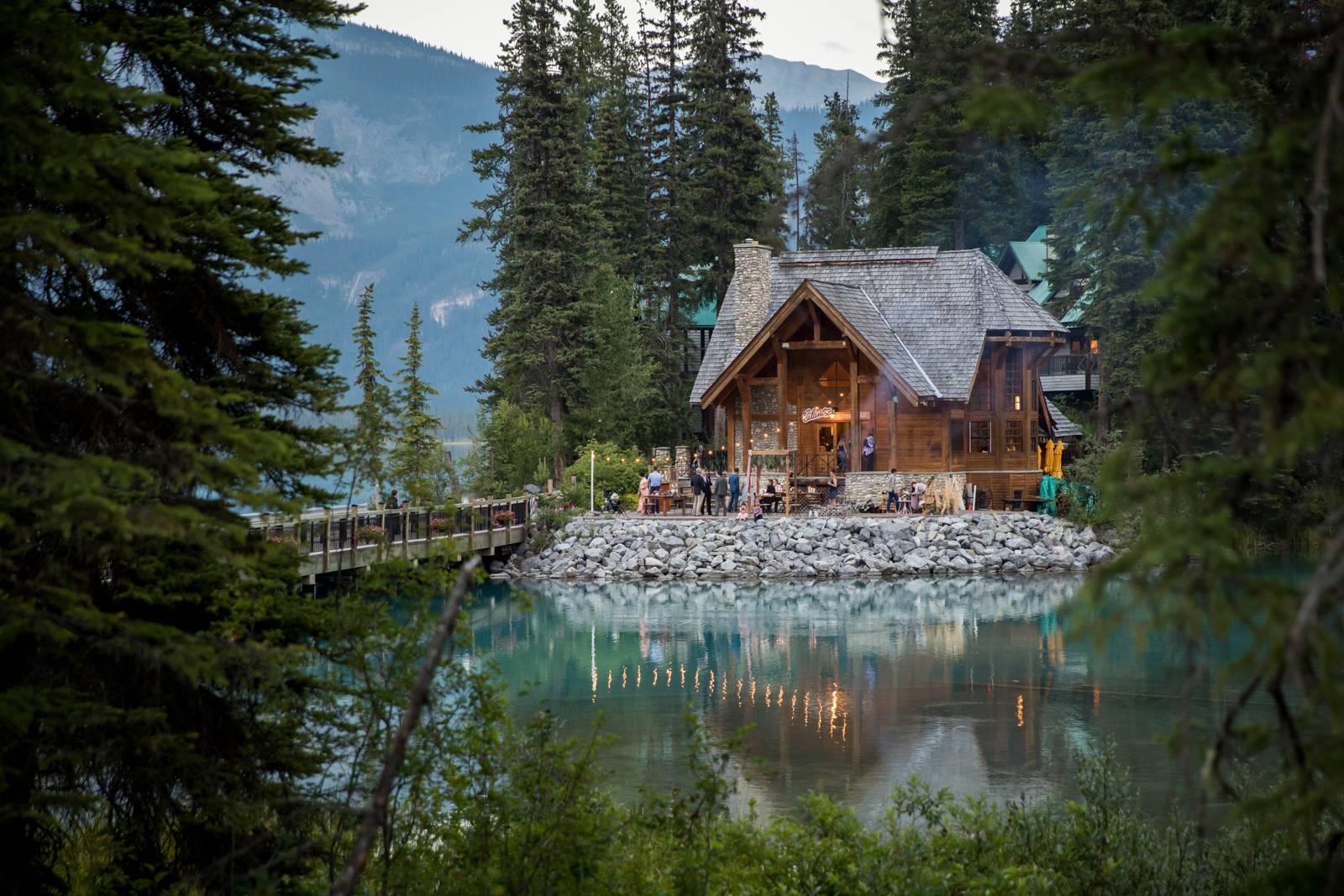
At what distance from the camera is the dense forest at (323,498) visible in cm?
342

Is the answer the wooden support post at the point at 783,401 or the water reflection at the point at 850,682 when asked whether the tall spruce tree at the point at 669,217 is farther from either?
the water reflection at the point at 850,682

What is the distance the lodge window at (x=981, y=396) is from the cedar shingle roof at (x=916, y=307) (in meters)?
1.28

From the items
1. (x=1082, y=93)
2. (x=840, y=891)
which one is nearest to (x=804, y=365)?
(x=840, y=891)

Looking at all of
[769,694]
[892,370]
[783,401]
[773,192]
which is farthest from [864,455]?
[769,694]

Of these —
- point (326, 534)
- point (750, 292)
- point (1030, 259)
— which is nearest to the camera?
point (326, 534)

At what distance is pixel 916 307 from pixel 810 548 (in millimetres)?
10190

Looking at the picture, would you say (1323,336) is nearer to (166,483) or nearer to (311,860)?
(166,483)

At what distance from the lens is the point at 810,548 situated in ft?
105

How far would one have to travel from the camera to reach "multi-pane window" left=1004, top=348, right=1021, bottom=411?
37656 mm

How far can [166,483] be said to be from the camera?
5.75 meters

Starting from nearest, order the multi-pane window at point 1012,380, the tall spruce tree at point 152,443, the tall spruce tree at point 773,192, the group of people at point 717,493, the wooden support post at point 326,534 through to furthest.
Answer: the tall spruce tree at point 773,192
the tall spruce tree at point 152,443
the wooden support post at point 326,534
the group of people at point 717,493
the multi-pane window at point 1012,380

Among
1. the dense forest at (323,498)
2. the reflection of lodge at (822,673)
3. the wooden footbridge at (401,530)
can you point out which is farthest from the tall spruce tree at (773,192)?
the wooden footbridge at (401,530)

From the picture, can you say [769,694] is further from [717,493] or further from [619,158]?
[619,158]

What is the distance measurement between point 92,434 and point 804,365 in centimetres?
3157
